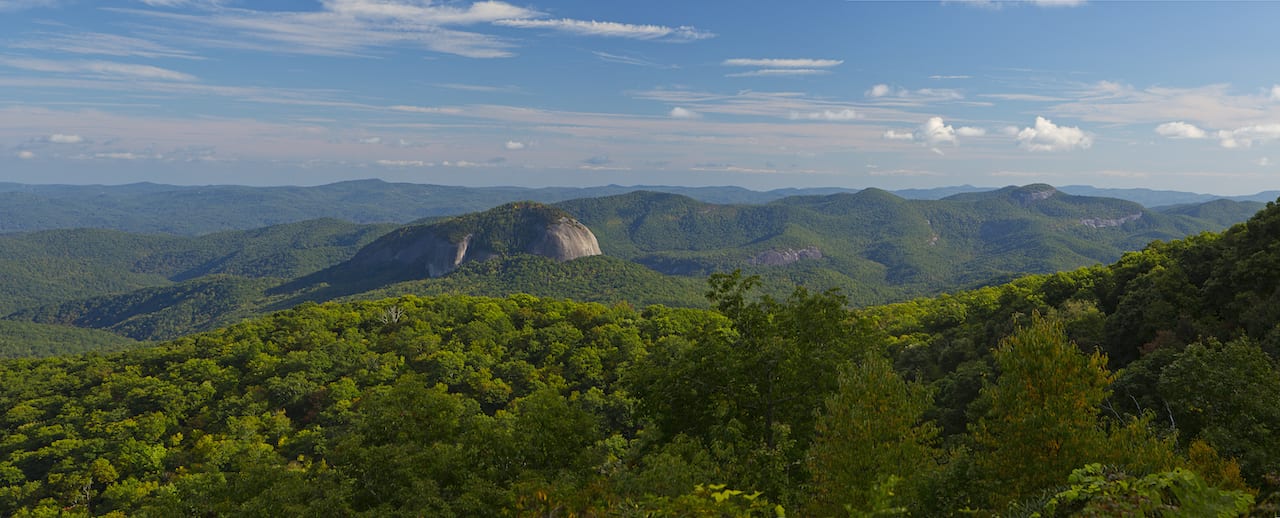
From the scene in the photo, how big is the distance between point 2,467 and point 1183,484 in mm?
83333

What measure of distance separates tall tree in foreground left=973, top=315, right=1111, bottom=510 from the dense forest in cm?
6

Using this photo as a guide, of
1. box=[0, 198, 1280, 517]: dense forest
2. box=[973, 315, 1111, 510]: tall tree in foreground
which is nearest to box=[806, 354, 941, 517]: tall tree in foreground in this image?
box=[0, 198, 1280, 517]: dense forest

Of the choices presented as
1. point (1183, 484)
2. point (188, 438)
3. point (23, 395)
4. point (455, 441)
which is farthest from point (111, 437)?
point (1183, 484)

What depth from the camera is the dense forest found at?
1509 cm

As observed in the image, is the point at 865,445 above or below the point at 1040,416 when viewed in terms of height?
below

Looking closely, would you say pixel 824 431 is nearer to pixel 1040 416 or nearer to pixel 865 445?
pixel 865 445

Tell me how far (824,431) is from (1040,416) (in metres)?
5.82

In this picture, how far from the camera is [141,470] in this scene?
5403 centimetres

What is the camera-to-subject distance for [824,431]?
18359mm

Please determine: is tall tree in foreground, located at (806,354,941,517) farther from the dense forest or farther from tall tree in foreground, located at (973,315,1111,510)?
tall tree in foreground, located at (973,315,1111,510)

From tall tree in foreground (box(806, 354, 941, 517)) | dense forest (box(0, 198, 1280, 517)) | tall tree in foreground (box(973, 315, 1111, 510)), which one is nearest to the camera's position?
tall tree in foreground (box(973, 315, 1111, 510))

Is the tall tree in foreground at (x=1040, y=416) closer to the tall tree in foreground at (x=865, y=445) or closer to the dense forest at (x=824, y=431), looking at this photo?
the dense forest at (x=824, y=431)

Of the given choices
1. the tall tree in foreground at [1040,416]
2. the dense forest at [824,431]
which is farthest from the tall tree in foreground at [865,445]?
the tall tree in foreground at [1040,416]

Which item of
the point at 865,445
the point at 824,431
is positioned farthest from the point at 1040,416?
the point at 824,431
